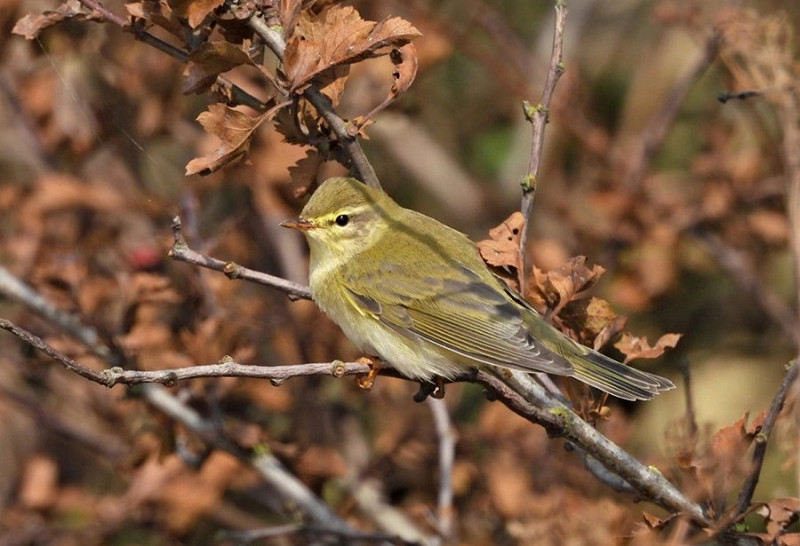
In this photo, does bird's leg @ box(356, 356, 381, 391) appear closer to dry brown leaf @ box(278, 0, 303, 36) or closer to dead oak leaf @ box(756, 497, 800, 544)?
dry brown leaf @ box(278, 0, 303, 36)

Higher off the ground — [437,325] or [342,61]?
[342,61]

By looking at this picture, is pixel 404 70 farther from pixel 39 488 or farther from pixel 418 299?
pixel 39 488

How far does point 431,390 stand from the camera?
2.92m

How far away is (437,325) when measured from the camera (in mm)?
3242

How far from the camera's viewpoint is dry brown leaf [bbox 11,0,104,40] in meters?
2.59

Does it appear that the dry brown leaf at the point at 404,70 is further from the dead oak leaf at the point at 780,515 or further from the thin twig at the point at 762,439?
the dead oak leaf at the point at 780,515

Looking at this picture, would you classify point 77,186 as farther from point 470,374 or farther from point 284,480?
point 470,374

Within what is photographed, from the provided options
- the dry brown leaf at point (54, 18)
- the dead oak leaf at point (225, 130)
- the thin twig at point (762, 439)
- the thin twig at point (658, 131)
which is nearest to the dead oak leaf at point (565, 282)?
the thin twig at point (762, 439)

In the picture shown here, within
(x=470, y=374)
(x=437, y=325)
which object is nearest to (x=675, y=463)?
(x=470, y=374)

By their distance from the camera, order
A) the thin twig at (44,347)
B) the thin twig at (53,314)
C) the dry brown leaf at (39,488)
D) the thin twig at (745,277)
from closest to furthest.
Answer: the thin twig at (44,347), the thin twig at (53,314), the dry brown leaf at (39,488), the thin twig at (745,277)

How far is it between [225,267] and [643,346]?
1047mm

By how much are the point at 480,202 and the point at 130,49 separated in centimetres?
193

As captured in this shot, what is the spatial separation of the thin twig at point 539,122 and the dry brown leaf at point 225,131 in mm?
684

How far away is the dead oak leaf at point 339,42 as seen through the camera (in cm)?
242
